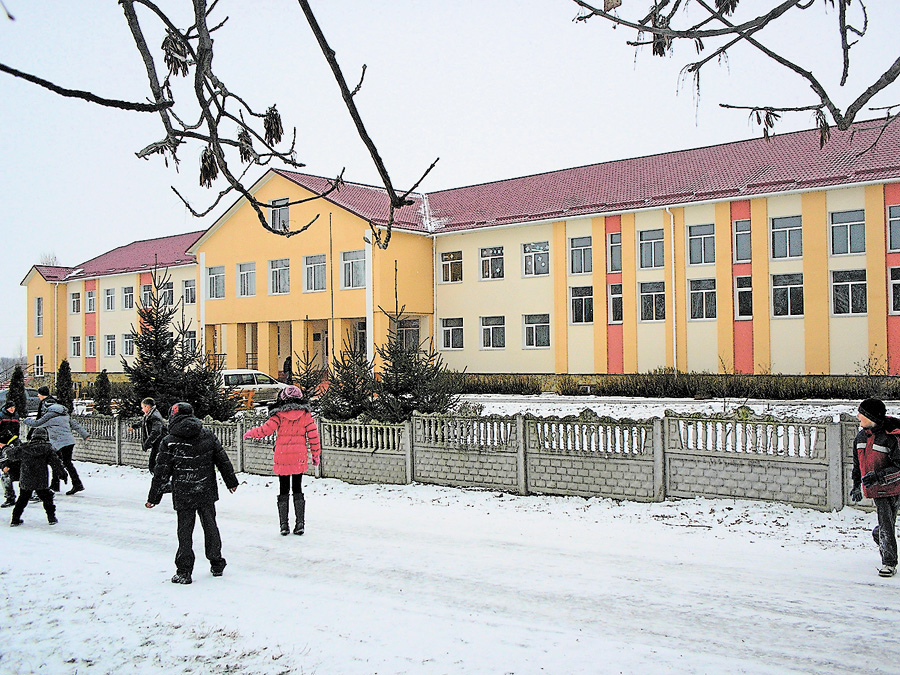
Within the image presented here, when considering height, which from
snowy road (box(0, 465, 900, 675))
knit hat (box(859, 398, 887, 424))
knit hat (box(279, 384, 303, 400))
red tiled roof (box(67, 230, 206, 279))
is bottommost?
snowy road (box(0, 465, 900, 675))

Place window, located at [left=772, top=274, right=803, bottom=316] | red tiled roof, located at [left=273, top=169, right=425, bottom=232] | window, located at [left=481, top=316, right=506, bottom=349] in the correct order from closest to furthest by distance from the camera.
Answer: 1. window, located at [left=772, top=274, right=803, bottom=316]
2. window, located at [left=481, top=316, right=506, bottom=349]
3. red tiled roof, located at [left=273, top=169, right=425, bottom=232]

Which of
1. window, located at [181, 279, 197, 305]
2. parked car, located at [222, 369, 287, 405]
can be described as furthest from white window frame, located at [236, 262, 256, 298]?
parked car, located at [222, 369, 287, 405]

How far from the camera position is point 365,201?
34594mm

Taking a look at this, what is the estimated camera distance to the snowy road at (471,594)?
5297mm

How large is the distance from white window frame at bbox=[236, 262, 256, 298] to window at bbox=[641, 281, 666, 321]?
772 inches

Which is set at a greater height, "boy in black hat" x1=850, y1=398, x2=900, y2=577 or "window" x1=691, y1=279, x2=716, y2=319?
"window" x1=691, y1=279, x2=716, y2=319

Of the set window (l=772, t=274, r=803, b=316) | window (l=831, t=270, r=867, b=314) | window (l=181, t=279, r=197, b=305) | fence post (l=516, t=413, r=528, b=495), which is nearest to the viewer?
fence post (l=516, t=413, r=528, b=495)

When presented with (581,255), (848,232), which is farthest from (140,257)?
(848,232)

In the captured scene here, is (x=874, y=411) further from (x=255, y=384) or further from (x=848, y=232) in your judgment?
(x=255, y=384)

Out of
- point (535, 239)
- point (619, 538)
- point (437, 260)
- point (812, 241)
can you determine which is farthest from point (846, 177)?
point (619, 538)

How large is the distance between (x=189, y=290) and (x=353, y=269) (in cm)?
1576

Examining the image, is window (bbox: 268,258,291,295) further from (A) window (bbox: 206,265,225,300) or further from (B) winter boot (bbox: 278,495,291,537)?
(B) winter boot (bbox: 278,495,291,537)

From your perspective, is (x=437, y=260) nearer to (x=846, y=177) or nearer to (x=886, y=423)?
(x=846, y=177)

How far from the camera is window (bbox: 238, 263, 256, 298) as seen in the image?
36.8 m
